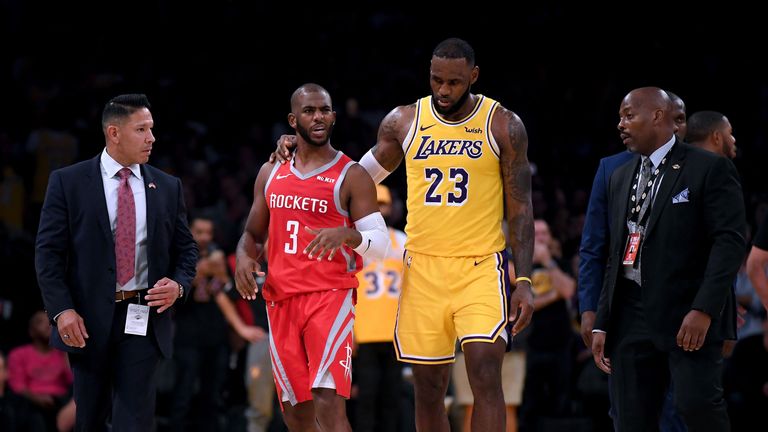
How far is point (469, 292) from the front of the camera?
19.4ft

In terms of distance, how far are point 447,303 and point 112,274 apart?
1.68 metres

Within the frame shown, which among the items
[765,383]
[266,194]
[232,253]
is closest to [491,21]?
[232,253]

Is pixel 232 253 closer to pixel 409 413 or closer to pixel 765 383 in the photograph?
pixel 409 413

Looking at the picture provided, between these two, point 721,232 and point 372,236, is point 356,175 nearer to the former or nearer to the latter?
point 372,236

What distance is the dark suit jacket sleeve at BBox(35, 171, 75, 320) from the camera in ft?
18.8

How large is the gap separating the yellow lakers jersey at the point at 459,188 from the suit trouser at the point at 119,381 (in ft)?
4.95

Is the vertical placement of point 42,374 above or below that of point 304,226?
below

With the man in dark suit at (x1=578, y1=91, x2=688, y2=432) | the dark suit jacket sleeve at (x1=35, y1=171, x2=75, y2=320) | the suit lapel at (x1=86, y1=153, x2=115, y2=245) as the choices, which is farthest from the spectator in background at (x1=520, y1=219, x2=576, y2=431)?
the dark suit jacket sleeve at (x1=35, y1=171, x2=75, y2=320)

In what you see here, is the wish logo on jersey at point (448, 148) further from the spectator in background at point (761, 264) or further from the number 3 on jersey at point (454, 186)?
the spectator in background at point (761, 264)

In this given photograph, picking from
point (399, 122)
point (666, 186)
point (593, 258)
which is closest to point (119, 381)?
point (399, 122)

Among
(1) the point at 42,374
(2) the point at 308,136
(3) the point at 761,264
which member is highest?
(2) the point at 308,136

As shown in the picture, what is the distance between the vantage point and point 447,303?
5.94m

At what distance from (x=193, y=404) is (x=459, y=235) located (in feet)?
13.8

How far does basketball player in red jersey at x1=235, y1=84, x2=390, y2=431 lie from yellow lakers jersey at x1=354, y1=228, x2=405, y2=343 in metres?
2.45
